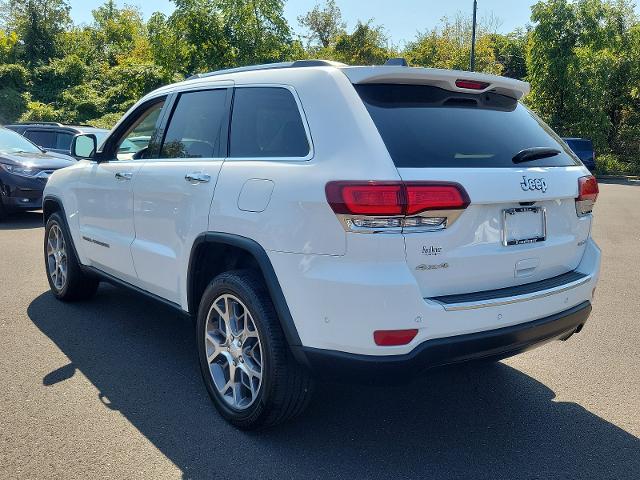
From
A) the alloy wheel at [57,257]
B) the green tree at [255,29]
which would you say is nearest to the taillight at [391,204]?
the alloy wheel at [57,257]

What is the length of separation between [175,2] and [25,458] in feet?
61.4

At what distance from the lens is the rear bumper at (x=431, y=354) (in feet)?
8.95

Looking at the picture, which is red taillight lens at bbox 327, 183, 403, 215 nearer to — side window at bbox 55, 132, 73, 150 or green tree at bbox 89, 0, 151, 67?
side window at bbox 55, 132, 73, 150

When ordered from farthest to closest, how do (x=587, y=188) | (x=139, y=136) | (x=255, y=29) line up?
(x=255, y=29), (x=139, y=136), (x=587, y=188)

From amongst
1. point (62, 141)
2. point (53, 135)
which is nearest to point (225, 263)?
point (62, 141)

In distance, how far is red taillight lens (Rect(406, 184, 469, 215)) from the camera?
2.67 m

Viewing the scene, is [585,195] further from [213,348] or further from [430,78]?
[213,348]

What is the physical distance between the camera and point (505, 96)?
3570 millimetres

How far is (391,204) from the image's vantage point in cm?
265

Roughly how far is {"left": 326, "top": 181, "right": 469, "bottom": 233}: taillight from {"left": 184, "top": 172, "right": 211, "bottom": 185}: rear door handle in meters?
1.03

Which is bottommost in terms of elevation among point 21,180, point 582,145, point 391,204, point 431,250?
point 582,145

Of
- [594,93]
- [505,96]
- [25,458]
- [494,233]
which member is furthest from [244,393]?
[594,93]

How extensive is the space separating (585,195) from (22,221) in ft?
32.4

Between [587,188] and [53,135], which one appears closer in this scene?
[587,188]
